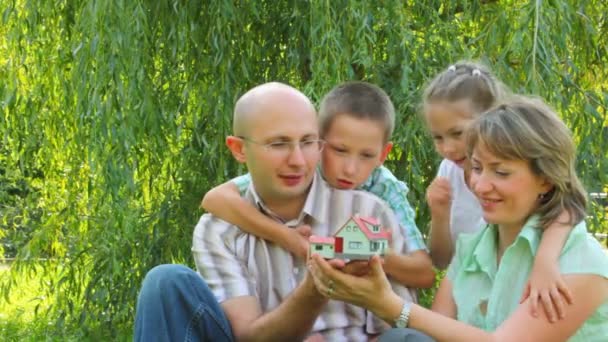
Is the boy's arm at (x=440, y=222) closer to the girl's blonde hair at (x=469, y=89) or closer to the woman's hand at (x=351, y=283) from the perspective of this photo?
the girl's blonde hair at (x=469, y=89)

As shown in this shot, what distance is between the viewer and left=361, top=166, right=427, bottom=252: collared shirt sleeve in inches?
107

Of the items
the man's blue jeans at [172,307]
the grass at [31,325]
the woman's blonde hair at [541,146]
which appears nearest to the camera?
the woman's blonde hair at [541,146]

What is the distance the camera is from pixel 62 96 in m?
4.60

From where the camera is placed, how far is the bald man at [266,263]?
250 cm

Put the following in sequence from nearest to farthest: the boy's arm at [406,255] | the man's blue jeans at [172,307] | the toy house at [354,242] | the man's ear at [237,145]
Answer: the toy house at [354,242]
the man's blue jeans at [172,307]
the boy's arm at [406,255]
the man's ear at [237,145]

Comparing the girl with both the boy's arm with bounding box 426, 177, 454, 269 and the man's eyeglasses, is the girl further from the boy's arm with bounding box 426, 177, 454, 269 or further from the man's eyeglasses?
the man's eyeglasses

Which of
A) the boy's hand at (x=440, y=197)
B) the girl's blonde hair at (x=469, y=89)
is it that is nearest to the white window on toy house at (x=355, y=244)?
the boy's hand at (x=440, y=197)

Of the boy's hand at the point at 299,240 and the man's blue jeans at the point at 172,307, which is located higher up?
the boy's hand at the point at 299,240

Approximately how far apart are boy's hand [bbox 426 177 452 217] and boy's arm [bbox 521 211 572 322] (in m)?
0.46

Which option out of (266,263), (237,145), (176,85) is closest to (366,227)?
(266,263)

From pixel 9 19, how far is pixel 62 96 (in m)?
0.48

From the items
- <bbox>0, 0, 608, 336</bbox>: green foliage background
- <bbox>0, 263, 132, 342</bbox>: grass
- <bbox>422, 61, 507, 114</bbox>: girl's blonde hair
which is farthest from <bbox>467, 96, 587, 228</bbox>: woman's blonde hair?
<bbox>0, 263, 132, 342</bbox>: grass

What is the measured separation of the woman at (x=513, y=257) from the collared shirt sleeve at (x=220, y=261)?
371 mm

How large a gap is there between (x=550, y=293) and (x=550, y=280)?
1.1 inches
